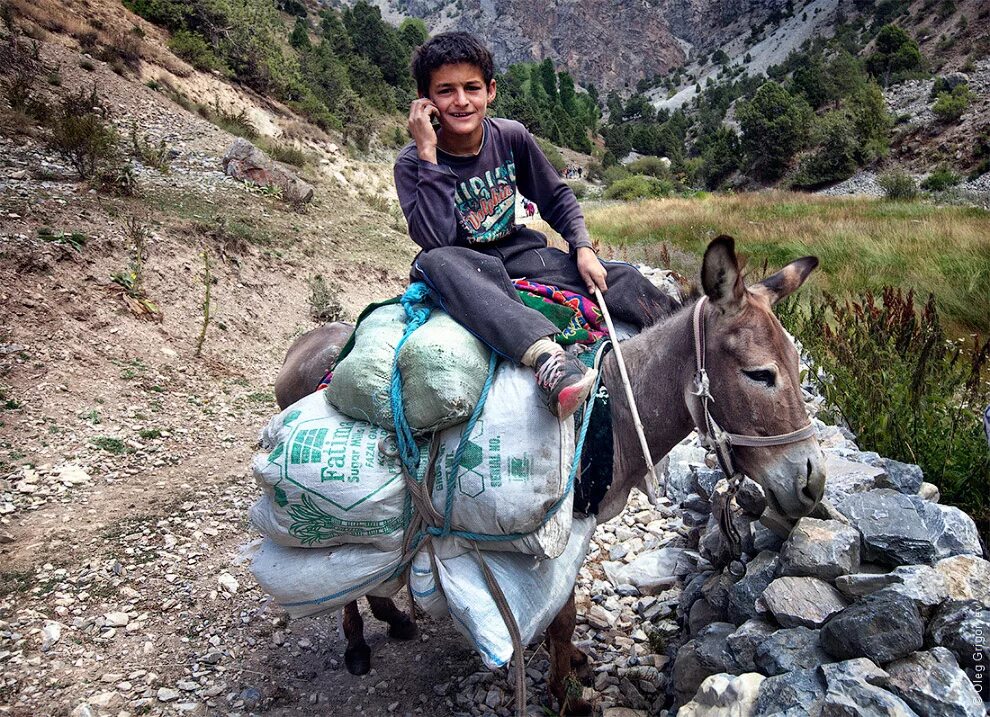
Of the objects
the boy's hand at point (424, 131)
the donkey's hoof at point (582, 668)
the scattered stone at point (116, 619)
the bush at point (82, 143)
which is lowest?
the donkey's hoof at point (582, 668)

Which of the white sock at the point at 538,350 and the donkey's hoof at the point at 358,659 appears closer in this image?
the white sock at the point at 538,350

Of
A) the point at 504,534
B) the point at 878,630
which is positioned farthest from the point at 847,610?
the point at 504,534

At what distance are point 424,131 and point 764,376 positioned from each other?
1.62 metres

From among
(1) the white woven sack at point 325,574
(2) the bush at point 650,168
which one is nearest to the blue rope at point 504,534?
(1) the white woven sack at point 325,574

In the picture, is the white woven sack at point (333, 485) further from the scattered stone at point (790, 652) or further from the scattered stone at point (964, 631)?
the scattered stone at point (964, 631)

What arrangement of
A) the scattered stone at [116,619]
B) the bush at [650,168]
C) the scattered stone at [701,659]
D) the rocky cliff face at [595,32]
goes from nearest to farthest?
the scattered stone at [701,659] → the scattered stone at [116,619] → the bush at [650,168] → the rocky cliff face at [595,32]

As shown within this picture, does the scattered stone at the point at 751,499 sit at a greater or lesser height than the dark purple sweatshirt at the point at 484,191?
lesser

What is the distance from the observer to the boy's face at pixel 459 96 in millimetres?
2389

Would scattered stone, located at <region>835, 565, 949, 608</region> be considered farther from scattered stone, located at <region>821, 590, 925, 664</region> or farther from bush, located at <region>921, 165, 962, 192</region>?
bush, located at <region>921, 165, 962, 192</region>

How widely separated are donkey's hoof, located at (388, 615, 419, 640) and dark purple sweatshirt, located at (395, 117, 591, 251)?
213 centimetres

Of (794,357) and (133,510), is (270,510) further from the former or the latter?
(133,510)

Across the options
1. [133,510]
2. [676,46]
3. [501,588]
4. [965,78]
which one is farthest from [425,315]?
[676,46]

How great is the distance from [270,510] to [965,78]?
53498 millimetres

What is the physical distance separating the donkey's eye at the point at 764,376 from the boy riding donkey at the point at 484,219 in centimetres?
58
